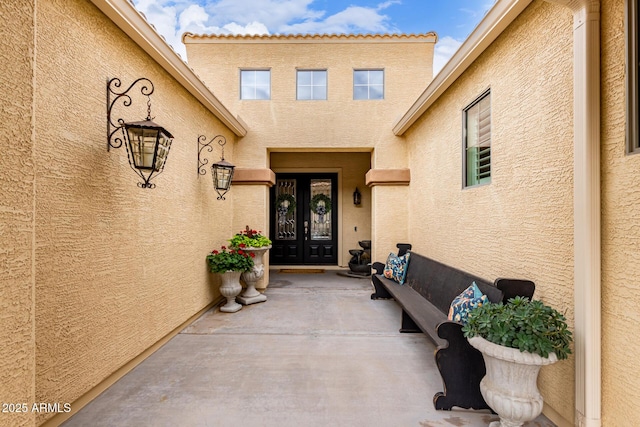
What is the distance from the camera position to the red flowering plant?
4.21 m

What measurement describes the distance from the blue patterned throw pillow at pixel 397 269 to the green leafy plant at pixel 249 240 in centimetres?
201

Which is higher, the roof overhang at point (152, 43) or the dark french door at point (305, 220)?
the roof overhang at point (152, 43)

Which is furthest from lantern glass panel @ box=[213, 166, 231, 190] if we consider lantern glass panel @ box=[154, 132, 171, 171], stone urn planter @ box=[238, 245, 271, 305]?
lantern glass panel @ box=[154, 132, 171, 171]

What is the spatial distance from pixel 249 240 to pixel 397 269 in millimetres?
2335

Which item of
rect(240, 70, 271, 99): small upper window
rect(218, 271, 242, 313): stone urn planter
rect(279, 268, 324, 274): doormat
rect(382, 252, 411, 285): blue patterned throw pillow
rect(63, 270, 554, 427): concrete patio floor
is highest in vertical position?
rect(240, 70, 271, 99): small upper window

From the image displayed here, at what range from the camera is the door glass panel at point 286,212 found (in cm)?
763

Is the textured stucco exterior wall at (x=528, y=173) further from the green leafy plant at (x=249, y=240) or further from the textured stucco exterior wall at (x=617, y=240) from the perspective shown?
the green leafy plant at (x=249, y=240)

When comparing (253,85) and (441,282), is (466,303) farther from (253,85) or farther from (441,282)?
(253,85)

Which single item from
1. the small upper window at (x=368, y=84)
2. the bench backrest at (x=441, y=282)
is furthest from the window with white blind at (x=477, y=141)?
the small upper window at (x=368, y=84)

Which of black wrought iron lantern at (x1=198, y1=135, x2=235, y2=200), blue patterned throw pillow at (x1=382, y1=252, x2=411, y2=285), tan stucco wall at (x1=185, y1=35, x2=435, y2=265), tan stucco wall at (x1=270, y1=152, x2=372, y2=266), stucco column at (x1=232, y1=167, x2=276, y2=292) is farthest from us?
tan stucco wall at (x1=270, y1=152, x2=372, y2=266)

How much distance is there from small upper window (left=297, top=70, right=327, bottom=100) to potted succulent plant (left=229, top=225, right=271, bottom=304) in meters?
2.76

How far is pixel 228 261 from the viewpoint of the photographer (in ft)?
13.8

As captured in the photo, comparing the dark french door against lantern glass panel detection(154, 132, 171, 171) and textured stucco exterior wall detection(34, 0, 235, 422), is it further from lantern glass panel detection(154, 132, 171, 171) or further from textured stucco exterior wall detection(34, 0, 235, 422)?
lantern glass panel detection(154, 132, 171, 171)

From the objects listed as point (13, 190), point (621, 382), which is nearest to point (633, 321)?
point (621, 382)
